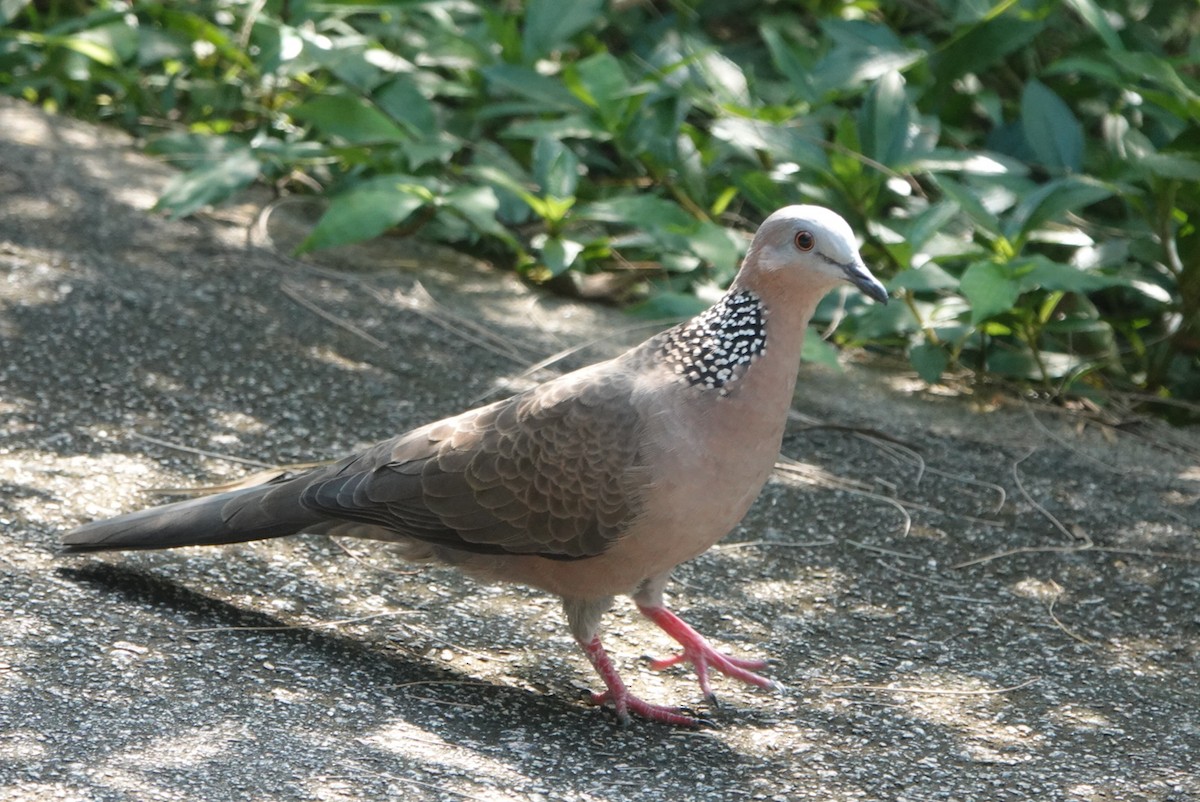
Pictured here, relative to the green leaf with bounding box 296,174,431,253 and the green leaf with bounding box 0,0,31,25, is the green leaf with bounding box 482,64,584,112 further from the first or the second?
the green leaf with bounding box 0,0,31,25

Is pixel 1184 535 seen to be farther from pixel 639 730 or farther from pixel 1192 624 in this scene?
pixel 639 730

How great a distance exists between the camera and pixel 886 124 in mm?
5238

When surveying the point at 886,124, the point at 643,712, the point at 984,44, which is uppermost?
the point at 984,44

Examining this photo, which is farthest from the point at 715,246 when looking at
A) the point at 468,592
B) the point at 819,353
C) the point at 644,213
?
the point at 468,592

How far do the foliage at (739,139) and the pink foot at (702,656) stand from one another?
5.47 feet

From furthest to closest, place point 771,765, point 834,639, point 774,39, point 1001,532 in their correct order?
1. point 774,39
2. point 1001,532
3. point 834,639
4. point 771,765

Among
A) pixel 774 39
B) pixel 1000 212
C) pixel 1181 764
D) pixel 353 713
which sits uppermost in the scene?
pixel 774 39

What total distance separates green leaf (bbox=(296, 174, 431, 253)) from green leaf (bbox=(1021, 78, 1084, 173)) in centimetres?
236

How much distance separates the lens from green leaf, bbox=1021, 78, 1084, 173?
17.7ft

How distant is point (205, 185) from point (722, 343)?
10.1ft

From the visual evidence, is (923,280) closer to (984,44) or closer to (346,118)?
(984,44)

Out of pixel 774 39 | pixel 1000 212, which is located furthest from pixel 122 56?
pixel 1000 212

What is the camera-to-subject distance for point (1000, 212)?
5.43 metres

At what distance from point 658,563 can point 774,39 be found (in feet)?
10.3
